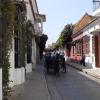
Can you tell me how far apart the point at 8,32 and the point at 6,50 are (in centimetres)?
64

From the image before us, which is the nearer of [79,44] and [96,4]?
[96,4]

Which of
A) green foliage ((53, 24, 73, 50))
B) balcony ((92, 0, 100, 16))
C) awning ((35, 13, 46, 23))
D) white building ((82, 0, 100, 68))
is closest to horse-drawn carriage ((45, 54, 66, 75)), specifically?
white building ((82, 0, 100, 68))

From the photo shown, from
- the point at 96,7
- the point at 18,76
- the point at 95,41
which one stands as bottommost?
the point at 18,76

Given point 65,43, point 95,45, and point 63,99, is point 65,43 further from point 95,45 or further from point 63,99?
point 63,99

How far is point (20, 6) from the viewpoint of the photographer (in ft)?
54.9

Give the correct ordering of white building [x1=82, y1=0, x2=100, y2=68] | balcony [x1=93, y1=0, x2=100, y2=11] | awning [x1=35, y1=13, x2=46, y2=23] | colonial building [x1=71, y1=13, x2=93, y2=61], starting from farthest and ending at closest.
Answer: awning [x1=35, y1=13, x2=46, y2=23] < colonial building [x1=71, y1=13, x2=93, y2=61] < white building [x1=82, y1=0, x2=100, y2=68] < balcony [x1=93, y1=0, x2=100, y2=11]

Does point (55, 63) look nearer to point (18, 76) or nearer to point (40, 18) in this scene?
point (18, 76)

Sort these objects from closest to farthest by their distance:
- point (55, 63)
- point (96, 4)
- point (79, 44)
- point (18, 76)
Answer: point (18, 76)
point (55, 63)
point (96, 4)
point (79, 44)

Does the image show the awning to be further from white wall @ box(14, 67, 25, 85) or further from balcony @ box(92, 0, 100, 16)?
white wall @ box(14, 67, 25, 85)

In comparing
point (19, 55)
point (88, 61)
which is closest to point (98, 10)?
point (88, 61)

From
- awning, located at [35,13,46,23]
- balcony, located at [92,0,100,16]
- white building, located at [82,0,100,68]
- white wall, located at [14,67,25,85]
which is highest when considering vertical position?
awning, located at [35,13,46,23]

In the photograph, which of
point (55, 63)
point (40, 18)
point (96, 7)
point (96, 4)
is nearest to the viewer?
point (55, 63)

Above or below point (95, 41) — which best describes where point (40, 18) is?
above

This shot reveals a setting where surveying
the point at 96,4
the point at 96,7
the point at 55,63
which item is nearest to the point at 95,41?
the point at 96,7
